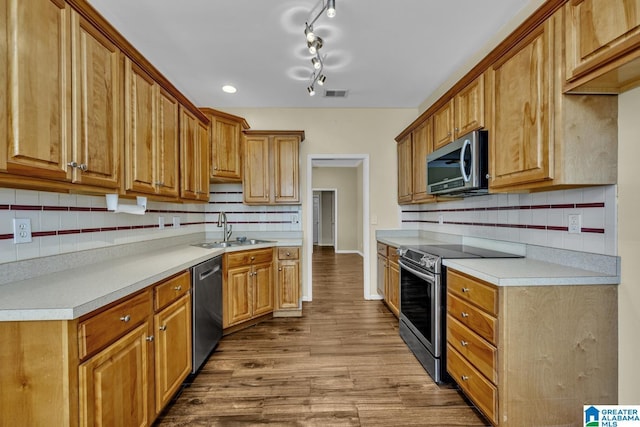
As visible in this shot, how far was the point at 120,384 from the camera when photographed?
1.30 metres

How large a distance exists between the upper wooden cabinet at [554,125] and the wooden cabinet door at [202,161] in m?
2.74

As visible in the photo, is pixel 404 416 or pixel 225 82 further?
pixel 225 82

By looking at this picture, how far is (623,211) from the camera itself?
1495 mm

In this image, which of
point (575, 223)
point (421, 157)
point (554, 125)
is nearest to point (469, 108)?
point (554, 125)

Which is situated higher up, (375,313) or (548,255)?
(548,255)

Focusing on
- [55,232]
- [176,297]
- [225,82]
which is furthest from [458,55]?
[55,232]

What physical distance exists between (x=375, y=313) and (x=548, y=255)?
205cm

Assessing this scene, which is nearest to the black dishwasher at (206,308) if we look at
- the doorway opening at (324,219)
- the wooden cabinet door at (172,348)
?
the wooden cabinet door at (172,348)

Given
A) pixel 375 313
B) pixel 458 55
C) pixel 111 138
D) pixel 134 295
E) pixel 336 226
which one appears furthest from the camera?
pixel 336 226

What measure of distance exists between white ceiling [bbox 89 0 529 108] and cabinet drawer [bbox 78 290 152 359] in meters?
2.04

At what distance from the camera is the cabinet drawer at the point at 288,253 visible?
3.41m

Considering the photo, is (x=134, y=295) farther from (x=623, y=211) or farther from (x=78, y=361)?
(x=623, y=211)

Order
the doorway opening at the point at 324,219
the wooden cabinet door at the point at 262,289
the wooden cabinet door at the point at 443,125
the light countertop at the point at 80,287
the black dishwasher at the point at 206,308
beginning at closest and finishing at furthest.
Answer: the light countertop at the point at 80,287 → the black dishwasher at the point at 206,308 → the wooden cabinet door at the point at 443,125 → the wooden cabinet door at the point at 262,289 → the doorway opening at the point at 324,219

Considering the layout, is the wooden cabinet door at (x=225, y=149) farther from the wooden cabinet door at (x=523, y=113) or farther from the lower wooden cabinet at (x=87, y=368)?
the wooden cabinet door at (x=523, y=113)
